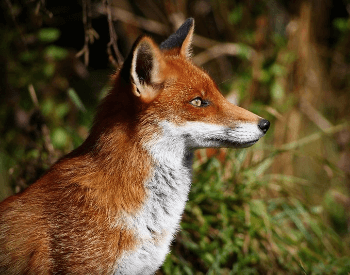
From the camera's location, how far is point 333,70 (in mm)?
6859

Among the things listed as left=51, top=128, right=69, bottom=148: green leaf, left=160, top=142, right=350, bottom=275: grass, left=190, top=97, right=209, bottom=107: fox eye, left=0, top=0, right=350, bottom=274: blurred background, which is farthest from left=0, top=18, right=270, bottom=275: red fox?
left=51, top=128, right=69, bottom=148: green leaf

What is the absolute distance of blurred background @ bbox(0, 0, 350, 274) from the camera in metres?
4.41

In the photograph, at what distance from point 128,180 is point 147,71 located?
2.58ft

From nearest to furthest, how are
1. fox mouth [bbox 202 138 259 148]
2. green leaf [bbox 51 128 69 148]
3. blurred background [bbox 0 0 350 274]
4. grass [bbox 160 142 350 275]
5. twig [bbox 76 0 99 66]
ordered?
fox mouth [bbox 202 138 259 148], twig [bbox 76 0 99 66], grass [bbox 160 142 350 275], blurred background [bbox 0 0 350 274], green leaf [bbox 51 128 69 148]

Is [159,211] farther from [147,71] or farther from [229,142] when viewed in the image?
[147,71]

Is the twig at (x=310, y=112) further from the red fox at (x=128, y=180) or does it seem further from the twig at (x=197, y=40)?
the red fox at (x=128, y=180)

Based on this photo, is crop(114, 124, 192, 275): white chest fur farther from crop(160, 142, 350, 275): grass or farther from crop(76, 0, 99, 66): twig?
crop(76, 0, 99, 66): twig

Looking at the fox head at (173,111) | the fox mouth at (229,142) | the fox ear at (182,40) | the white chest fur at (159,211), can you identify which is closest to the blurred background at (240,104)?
the fox ear at (182,40)

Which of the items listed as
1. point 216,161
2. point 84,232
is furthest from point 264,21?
point 84,232

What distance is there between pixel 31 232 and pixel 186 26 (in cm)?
209

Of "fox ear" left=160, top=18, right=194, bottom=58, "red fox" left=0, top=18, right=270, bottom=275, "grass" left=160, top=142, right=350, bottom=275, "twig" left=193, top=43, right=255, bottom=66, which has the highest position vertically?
"fox ear" left=160, top=18, right=194, bottom=58

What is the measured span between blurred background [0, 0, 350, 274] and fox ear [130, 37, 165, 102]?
0.82 meters

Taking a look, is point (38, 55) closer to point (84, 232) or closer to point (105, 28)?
point (105, 28)

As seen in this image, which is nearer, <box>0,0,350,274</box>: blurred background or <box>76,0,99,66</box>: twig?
<box>76,0,99,66</box>: twig
